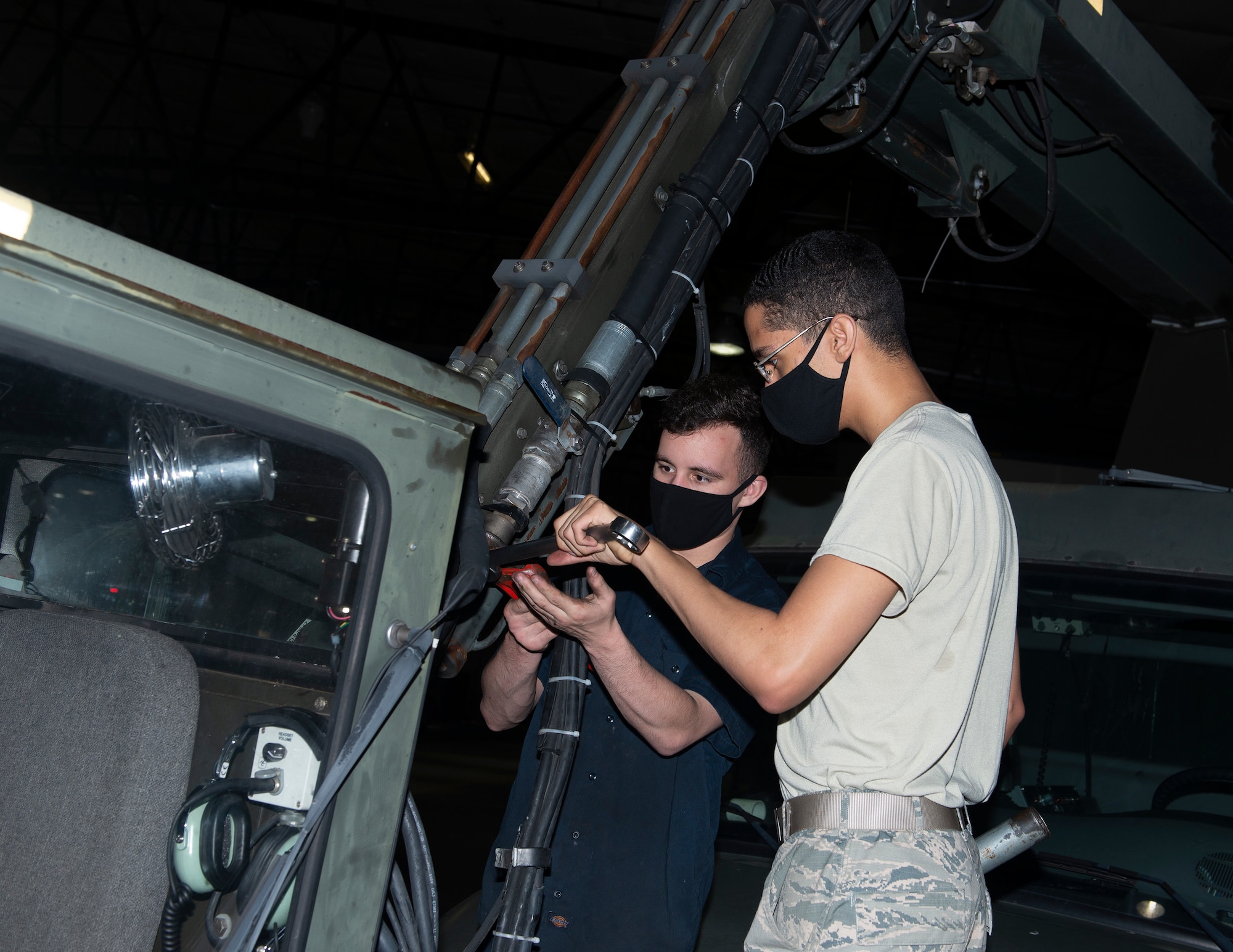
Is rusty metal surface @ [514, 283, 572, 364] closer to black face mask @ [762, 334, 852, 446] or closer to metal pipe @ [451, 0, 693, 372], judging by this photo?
metal pipe @ [451, 0, 693, 372]

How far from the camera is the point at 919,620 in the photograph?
1494mm

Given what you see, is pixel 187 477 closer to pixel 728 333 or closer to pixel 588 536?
pixel 588 536

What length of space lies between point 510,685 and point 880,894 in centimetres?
106

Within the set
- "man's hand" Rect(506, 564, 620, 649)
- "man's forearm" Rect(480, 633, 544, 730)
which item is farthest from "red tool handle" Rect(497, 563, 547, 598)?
"man's forearm" Rect(480, 633, 544, 730)

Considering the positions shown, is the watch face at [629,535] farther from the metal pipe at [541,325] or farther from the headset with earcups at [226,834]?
the headset with earcups at [226,834]

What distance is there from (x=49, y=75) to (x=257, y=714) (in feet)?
31.2

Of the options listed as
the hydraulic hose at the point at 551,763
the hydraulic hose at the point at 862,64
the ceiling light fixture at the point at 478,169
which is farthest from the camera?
the ceiling light fixture at the point at 478,169

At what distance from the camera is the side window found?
1.13 meters

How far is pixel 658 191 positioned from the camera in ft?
6.27

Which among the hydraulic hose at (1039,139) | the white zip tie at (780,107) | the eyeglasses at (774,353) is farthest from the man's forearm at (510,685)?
the hydraulic hose at (1039,139)

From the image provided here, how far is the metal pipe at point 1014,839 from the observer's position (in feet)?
6.01

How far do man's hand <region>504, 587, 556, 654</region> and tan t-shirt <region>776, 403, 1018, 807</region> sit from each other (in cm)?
66

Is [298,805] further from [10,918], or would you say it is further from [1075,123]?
[1075,123]

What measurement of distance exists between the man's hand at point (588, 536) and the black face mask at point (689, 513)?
0.71m
